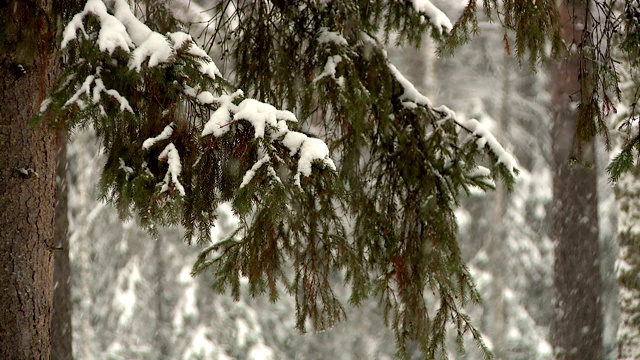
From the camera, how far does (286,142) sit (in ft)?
8.38

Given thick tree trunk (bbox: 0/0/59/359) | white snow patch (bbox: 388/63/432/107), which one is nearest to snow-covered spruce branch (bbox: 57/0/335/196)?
thick tree trunk (bbox: 0/0/59/359)

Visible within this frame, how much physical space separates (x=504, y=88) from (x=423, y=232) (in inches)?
324

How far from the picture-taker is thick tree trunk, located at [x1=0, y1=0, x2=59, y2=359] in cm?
293

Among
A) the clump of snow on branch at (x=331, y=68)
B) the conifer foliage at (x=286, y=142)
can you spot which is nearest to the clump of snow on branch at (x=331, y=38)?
the conifer foliage at (x=286, y=142)

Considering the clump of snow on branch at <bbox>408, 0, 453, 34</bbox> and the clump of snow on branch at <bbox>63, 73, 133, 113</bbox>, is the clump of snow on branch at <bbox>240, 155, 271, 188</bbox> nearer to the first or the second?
the clump of snow on branch at <bbox>63, 73, 133, 113</bbox>

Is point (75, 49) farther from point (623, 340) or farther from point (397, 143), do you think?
point (623, 340)

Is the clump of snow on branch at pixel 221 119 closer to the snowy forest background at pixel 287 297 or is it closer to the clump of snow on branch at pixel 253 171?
the clump of snow on branch at pixel 253 171

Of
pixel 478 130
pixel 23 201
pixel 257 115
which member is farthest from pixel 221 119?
pixel 478 130

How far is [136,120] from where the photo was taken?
8.57 ft

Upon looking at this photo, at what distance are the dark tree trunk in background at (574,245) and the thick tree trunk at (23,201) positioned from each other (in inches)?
245

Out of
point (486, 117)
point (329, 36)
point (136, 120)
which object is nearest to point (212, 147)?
point (136, 120)

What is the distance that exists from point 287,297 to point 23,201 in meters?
7.52

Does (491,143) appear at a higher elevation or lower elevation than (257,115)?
higher

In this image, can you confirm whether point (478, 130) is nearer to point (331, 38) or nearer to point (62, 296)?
point (331, 38)
